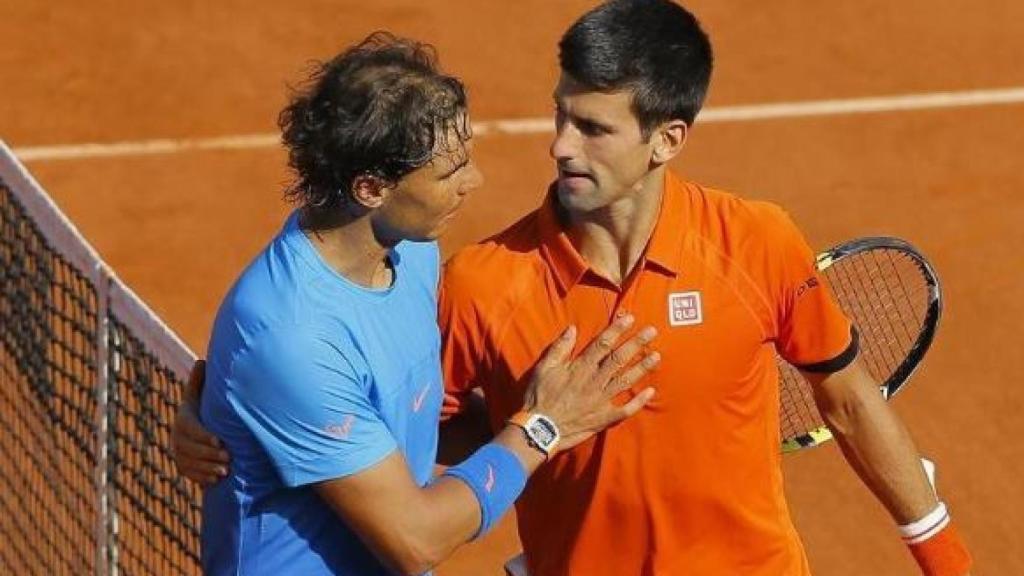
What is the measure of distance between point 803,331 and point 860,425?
0.29 meters

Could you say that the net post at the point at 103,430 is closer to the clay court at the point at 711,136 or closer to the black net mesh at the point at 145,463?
the black net mesh at the point at 145,463

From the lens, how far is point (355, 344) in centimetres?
421

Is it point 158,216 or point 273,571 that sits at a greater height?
point 273,571

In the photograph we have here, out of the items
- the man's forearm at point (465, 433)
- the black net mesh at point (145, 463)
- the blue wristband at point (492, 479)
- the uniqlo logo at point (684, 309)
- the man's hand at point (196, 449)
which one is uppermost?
the uniqlo logo at point (684, 309)

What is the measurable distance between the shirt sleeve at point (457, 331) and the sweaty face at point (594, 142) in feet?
1.08

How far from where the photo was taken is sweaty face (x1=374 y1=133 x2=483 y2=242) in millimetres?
4242

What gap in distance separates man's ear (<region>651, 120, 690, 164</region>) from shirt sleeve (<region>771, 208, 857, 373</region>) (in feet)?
0.96

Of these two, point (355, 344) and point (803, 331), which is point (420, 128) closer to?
point (355, 344)

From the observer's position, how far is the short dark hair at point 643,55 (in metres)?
4.73

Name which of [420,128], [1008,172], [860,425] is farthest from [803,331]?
[1008,172]

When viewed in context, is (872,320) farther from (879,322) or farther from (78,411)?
(78,411)

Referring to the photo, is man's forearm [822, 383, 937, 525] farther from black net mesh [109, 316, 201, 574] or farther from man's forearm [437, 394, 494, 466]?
black net mesh [109, 316, 201, 574]

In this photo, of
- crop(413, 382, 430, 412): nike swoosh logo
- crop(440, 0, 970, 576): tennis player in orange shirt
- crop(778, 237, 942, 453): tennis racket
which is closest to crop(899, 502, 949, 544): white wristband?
crop(440, 0, 970, 576): tennis player in orange shirt

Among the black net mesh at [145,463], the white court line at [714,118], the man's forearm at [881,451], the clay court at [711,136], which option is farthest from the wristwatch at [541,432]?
the white court line at [714,118]
